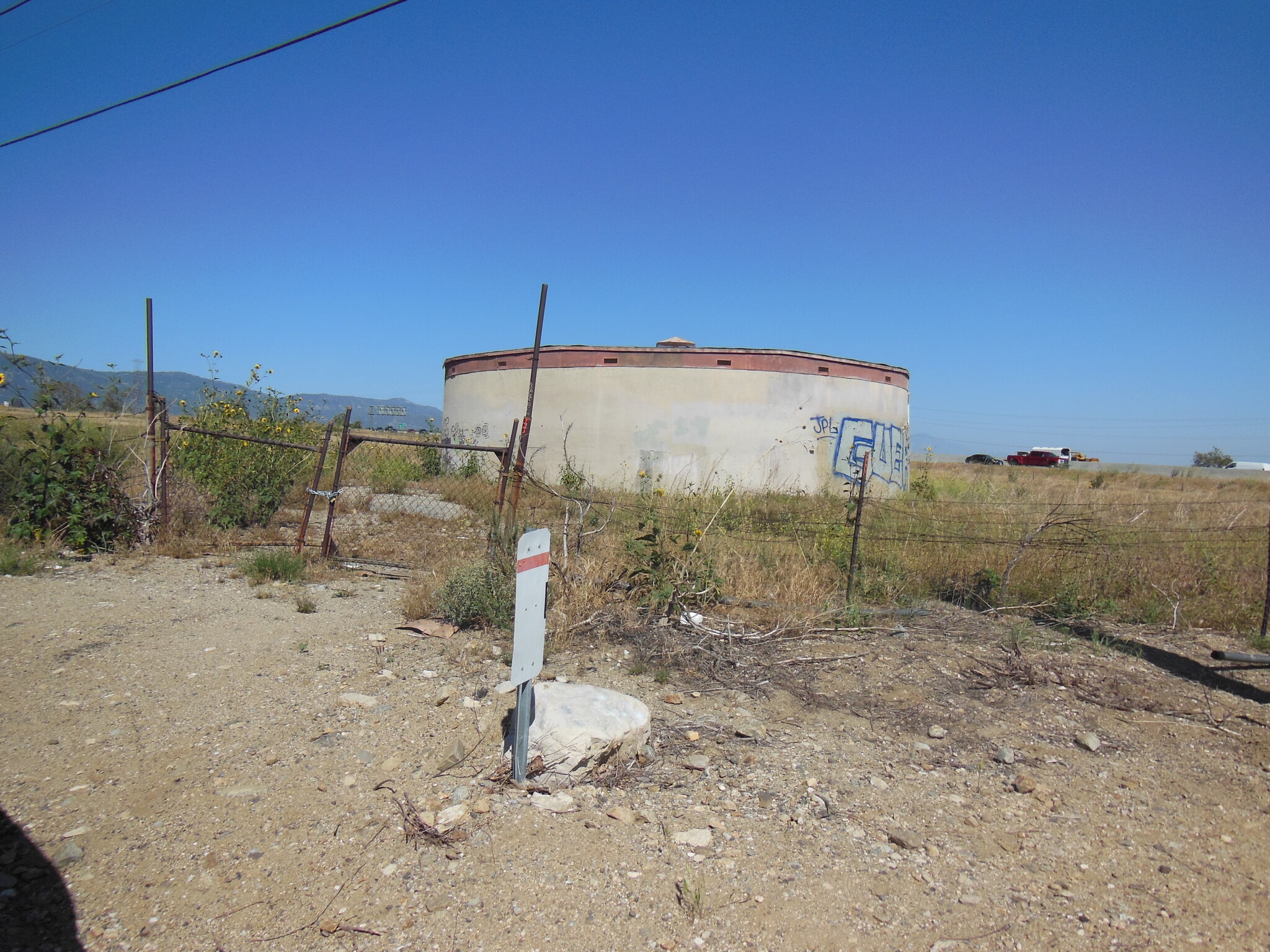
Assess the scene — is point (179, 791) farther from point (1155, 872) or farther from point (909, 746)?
point (1155, 872)

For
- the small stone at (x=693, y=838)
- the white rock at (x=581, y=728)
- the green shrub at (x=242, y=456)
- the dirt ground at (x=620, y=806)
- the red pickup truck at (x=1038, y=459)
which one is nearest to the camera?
the dirt ground at (x=620, y=806)

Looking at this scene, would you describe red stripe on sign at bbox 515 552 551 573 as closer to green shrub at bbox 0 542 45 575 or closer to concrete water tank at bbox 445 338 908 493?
green shrub at bbox 0 542 45 575

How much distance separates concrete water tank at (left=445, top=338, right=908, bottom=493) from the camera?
1684cm

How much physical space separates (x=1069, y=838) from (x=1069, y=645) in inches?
130

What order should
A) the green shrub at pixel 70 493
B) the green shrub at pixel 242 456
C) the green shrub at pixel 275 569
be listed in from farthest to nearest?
the green shrub at pixel 242 456 < the green shrub at pixel 70 493 < the green shrub at pixel 275 569

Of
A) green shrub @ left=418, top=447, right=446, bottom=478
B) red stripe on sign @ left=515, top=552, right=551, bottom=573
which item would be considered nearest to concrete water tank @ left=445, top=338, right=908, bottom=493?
green shrub @ left=418, top=447, right=446, bottom=478

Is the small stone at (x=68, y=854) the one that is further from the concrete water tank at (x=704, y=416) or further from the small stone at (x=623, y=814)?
the concrete water tank at (x=704, y=416)

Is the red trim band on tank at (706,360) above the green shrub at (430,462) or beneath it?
above

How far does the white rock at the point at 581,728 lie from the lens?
367 centimetres

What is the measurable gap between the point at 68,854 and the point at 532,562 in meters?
2.13

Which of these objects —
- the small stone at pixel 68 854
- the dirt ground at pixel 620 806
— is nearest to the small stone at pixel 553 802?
the dirt ground at pixel 620 806

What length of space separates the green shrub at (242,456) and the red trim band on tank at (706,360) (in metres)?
7.56

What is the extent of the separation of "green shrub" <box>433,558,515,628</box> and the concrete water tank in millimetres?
10406

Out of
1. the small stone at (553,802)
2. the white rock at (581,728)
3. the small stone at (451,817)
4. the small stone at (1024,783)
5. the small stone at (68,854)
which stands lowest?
the small stone at (68,854)
